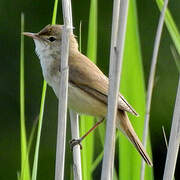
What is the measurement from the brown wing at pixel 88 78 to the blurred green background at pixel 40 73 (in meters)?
2.06

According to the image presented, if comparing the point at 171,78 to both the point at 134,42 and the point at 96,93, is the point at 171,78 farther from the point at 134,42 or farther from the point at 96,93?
the point at 134,42

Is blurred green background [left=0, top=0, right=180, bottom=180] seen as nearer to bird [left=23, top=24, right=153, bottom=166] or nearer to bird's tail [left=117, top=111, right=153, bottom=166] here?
bird [left=23, top=24, right=153, bottom=166]

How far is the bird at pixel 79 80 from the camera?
→ 2826mm

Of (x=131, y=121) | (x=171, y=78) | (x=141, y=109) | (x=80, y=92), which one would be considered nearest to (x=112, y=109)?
(x=141, y=109)

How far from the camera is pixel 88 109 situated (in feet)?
9.35

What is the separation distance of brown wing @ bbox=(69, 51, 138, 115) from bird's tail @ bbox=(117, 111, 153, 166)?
0.13 m

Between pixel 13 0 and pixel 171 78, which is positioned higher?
pixel 13 0

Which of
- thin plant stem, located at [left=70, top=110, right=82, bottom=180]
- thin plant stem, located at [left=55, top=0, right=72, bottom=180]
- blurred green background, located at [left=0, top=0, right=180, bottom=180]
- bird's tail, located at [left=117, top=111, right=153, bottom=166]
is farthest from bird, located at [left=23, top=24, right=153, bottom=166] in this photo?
blurred green background, located at [left=0, top=0, right=180, bottom=180]

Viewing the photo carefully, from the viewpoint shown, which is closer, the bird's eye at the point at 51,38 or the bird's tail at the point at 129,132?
the bird's tail at the point at 129,132

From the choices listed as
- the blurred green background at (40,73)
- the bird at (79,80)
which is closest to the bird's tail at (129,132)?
the bird at (79,80)

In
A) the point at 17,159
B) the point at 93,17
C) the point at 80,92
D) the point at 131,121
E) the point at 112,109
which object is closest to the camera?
the point at 112,109

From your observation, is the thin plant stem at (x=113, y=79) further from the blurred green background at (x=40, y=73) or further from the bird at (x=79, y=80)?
the blurred green background at (x=40, y=73)

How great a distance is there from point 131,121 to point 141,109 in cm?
24

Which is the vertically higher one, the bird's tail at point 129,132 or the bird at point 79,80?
the bird at point 79,80
